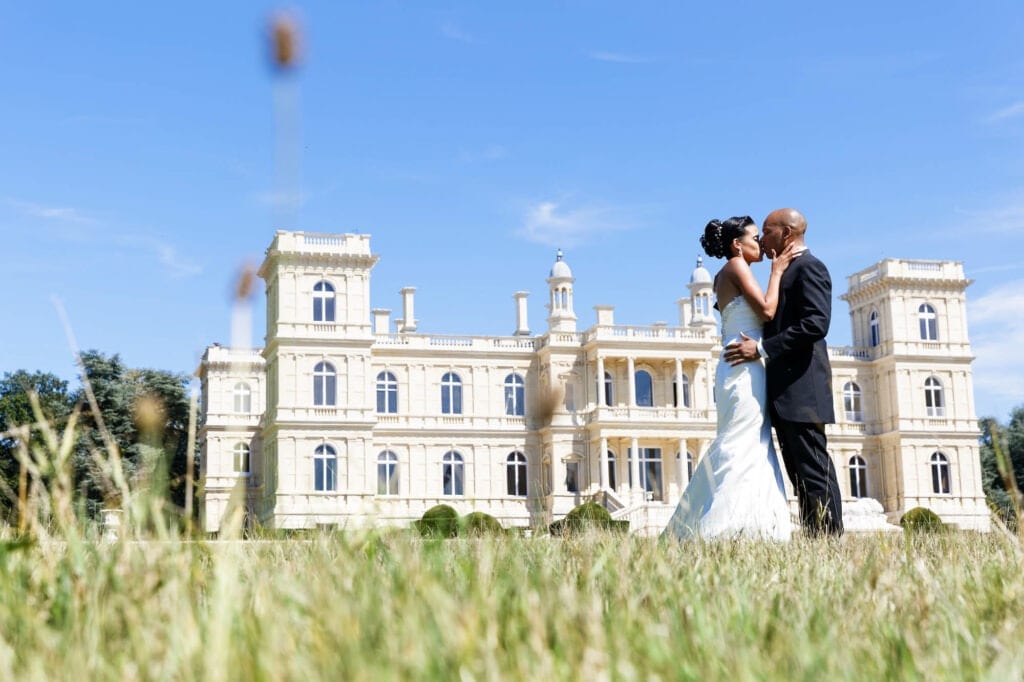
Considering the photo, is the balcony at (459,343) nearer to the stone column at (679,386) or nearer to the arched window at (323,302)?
the arched window at (323,302)

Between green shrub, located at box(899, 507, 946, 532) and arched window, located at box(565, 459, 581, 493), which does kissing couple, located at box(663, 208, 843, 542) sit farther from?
arched window, located at box(565, 459, 581, 493)

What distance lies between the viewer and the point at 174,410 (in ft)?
161

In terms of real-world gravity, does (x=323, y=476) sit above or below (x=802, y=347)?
above

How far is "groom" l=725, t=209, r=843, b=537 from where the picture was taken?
7.22 meters

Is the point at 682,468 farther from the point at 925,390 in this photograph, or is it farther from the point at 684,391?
the point at 925,390

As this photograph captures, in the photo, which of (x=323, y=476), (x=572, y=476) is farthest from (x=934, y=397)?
(x=323, y=476)

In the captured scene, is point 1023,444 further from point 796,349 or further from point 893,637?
point 893,637

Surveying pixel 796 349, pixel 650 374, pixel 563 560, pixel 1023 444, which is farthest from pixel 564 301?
pixel 563 560

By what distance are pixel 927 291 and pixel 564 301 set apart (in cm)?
1424

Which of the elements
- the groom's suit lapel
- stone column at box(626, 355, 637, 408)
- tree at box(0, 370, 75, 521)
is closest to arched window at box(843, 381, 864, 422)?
stone column at box(626, 355, 637, 408)

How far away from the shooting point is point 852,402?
47.6 metres

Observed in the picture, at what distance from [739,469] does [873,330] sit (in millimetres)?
42445

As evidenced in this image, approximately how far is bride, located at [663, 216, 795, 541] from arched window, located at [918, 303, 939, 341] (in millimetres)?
40537

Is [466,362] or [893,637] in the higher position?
[466,362]
